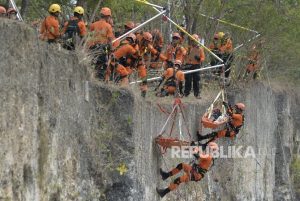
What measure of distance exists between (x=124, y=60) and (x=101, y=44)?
132 centimetres

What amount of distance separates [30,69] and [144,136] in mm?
5634

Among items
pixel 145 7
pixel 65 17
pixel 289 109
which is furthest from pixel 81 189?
pixel 289 109

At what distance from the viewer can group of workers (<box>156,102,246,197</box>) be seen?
2023cm

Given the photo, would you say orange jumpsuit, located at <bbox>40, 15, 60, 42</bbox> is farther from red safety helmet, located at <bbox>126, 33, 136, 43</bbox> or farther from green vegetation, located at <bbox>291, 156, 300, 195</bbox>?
green vegetation, located at <bbox>291, 156, 300, 195</bbox>

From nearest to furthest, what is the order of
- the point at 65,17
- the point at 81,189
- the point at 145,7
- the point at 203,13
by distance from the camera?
the point at 81,189 < the point at 65,17 < the point at 145,7 < the point at 203,13

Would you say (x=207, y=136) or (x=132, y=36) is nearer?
A: (x=132, y=36)

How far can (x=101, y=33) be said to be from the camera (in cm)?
1748

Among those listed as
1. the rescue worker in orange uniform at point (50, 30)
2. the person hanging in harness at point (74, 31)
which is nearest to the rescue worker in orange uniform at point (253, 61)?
the person hanging in harness at point (74, 31)

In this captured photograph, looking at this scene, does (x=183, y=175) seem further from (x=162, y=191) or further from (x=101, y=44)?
(x=101, y=44)

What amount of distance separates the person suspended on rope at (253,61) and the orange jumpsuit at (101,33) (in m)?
12.1

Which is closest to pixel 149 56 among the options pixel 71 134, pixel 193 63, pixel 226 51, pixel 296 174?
pixel 193 63

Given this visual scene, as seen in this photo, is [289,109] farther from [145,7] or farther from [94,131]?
[94,131]

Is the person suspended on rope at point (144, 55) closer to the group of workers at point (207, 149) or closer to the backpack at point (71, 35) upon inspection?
the group of workers at point (207, 149)

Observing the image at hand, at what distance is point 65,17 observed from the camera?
22766mm
